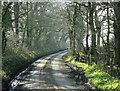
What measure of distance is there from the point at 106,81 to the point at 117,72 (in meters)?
0.88

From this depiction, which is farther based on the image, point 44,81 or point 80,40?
point 80,40

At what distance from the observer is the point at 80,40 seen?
893 inches

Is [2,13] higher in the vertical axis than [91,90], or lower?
higher

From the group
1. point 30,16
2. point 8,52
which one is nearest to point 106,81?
point 8,52

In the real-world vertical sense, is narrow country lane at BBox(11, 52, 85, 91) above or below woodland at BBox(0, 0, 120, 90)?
below

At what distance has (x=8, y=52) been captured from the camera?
68.3 feet

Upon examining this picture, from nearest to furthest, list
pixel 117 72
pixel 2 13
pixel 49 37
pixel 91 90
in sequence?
pixel 91 90, pixel 117 72, pixel 2 13, pixel 49 37

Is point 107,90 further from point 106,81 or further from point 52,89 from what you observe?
point 52,89

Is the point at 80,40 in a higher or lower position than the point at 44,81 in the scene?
higher

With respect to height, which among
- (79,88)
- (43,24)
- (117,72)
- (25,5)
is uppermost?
(25,5)

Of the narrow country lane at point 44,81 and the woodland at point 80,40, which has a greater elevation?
the woodland at point 80,40

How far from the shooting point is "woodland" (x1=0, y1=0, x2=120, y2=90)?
36.6 ft

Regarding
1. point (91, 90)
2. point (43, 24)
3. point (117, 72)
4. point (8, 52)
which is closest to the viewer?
point (91, 90)

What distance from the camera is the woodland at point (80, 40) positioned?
11.2 meters
